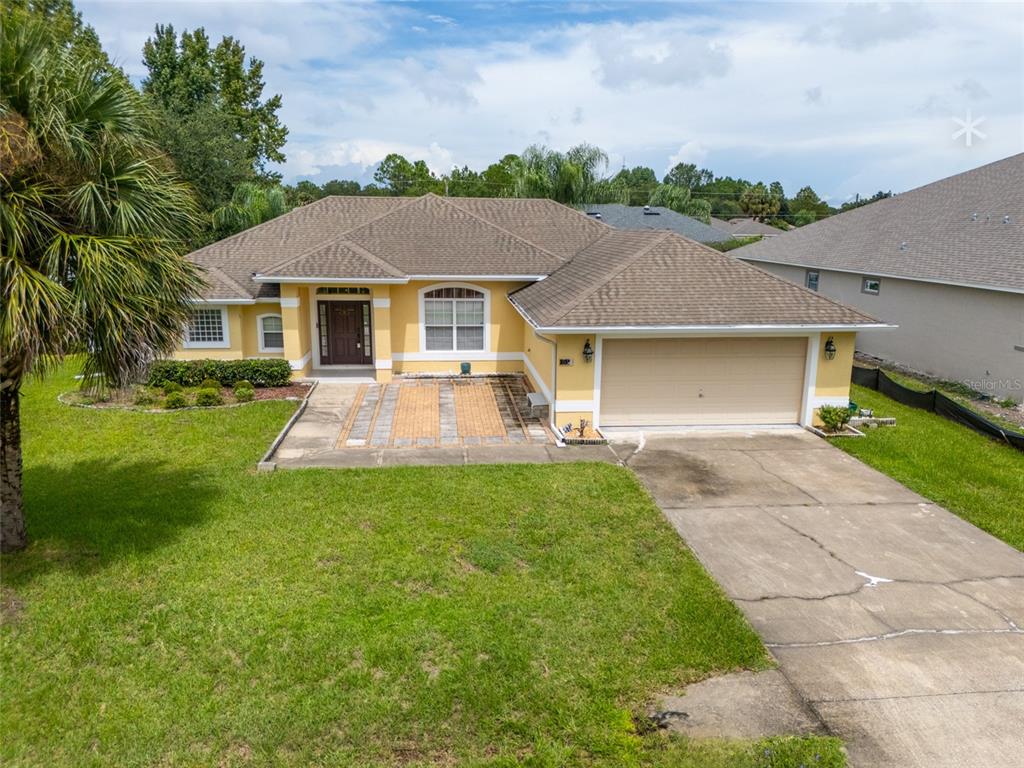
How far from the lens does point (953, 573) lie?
8.30 meters

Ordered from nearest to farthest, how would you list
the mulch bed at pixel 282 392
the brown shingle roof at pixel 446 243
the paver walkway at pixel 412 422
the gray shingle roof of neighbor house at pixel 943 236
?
the paver walkway at pixel 412 422 → the mulch bed at pixel 282 392 → the gray shingle roof of neighbor house at pixel 943 236 → the brown shingle roof at pixel 446 243

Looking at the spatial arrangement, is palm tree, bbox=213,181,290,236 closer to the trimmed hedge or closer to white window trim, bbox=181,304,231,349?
white window trim, bbox=181,304,231,349

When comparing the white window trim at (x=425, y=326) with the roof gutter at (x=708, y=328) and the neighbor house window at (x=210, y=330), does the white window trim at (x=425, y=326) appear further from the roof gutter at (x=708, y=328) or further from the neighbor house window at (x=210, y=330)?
the roof gutter at (x=708, y=328)

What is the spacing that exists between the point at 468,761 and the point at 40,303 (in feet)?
19.1

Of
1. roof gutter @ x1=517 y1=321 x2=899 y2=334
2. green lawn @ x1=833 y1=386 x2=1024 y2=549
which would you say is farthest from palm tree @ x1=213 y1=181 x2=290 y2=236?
A: green lawn @ x1=833 y1=386 x2=1024 y2=549

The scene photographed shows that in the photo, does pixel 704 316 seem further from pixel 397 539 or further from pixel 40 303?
pixel 40 303

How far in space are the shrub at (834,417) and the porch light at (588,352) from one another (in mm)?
5220

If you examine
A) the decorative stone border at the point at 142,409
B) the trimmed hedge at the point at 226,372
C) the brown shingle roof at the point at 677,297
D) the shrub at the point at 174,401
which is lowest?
the decorative stone border at the point at 142,409

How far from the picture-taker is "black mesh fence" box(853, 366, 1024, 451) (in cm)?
1341

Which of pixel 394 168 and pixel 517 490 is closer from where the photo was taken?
pixel 517 490

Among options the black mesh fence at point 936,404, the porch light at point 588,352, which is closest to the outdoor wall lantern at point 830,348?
the black mesh fence at point 936,404

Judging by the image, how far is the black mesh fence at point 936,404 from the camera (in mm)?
13413

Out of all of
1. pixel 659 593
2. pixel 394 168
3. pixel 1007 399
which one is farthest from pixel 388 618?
pixel 394 168

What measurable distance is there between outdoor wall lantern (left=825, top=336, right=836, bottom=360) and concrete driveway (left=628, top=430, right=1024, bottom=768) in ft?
9.20
